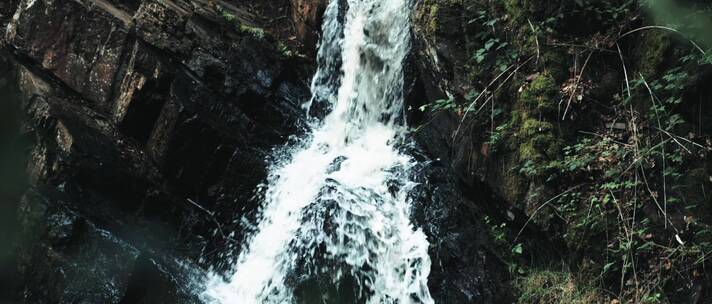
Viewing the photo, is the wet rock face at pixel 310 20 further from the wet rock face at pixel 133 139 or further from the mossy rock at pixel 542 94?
the mossy rock at pixel 542 94

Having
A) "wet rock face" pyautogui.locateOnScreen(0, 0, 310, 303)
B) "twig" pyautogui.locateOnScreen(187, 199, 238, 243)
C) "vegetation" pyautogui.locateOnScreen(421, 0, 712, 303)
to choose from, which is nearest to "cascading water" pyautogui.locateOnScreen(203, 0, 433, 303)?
"twig" pyautogui.locateOnScreen(187, 199, 238, 243)

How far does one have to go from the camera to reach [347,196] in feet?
21.8

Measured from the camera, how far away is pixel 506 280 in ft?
18.8

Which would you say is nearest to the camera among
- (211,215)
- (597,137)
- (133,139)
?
(597,137)

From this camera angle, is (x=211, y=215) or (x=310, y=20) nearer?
(x=211, y=215)

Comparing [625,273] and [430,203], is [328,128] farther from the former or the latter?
[625,273]

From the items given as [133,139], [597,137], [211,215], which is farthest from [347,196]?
[133,139]

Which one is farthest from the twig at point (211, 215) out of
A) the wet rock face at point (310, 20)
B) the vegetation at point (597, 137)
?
the wet rock face at point (310, 20)

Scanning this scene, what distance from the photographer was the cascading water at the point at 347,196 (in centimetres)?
590

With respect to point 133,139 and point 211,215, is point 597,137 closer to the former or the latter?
point 211,215

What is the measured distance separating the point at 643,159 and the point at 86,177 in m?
6.50

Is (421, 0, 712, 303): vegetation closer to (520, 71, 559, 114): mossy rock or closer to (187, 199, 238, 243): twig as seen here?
(520, 71, 559, 114): mossy rock

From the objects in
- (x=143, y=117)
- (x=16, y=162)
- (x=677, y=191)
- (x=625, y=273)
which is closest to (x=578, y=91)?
(x=677, y=191)

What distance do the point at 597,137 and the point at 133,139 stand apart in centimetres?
613
